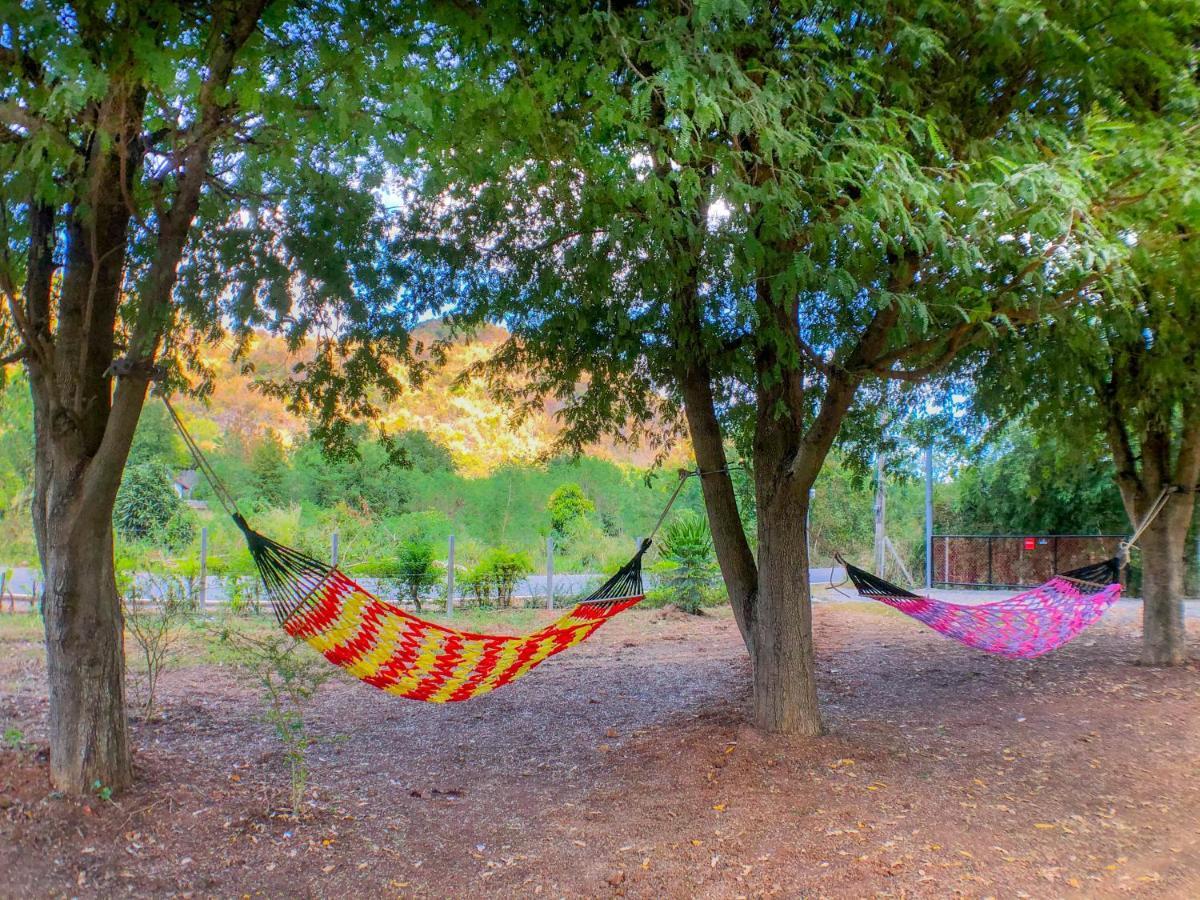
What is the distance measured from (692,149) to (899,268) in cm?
94

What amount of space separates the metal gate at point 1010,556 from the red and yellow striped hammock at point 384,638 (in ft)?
41.3

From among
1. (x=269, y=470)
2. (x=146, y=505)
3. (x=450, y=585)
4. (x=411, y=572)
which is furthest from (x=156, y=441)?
(x=450, y=585)

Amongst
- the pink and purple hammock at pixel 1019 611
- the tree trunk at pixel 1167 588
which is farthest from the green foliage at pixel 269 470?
the tree trunk at pixel 1167 588

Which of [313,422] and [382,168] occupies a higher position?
[382,168]

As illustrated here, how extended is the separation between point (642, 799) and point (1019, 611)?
2.82m

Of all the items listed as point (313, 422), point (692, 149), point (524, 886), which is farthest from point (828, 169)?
point (313, 422)

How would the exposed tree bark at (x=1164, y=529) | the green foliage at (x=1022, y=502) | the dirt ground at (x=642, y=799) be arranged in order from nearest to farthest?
1. the dirt ground at (x=642, y=799)
2. the exposed tree bark at (x=1164, y=529)
3. the green foliage at (x=1022, y=502)

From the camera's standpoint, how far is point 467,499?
24.3m

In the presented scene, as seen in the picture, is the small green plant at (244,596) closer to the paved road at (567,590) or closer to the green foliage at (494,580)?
the paved road at (567,590)

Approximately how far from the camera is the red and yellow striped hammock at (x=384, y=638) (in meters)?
3.42

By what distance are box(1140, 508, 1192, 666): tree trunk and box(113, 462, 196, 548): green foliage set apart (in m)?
15.3

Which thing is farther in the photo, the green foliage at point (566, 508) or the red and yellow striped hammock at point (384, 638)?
the green foliage at point (566, 508)

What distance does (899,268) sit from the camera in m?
3.27

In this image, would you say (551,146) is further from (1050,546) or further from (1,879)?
(1050,546)
